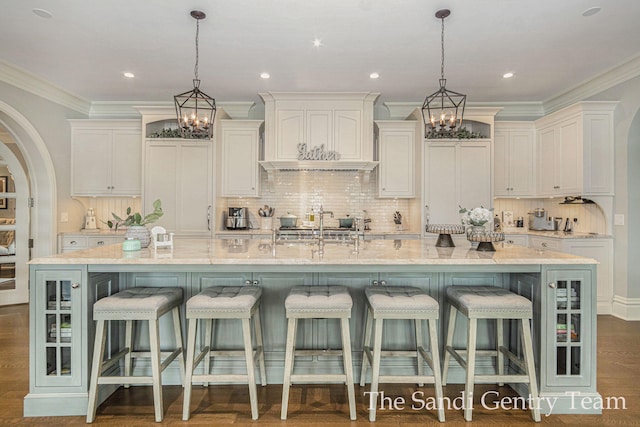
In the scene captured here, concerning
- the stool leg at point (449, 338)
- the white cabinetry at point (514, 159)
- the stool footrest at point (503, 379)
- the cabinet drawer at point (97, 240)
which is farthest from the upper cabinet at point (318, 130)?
the stool footrest at point (503, 379)

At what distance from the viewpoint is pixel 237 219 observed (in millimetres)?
5086

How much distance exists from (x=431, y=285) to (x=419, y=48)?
234 cm

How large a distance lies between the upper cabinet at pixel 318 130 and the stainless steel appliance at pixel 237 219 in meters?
0.88

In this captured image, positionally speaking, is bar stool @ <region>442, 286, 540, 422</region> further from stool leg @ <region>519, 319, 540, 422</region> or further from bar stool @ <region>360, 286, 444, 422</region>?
bar stool @ <region>360, 286, 444, 422</region>

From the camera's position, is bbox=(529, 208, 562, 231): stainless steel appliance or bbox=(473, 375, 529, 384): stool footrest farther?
bbox=(529, 208, 562, 231): stainless steel appliance

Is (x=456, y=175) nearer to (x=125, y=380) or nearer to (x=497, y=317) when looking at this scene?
(x=497, y=317)

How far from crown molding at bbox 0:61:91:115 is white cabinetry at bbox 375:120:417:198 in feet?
13.6

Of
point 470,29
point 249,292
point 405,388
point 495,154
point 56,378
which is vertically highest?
point 470,29

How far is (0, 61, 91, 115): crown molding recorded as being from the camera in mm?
3953

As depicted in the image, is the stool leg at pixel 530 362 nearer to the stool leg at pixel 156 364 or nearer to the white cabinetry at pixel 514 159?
the stool leg at pixel 156 364

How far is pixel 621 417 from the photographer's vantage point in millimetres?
2148

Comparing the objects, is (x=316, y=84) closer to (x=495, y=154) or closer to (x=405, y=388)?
(x=495, y=154)

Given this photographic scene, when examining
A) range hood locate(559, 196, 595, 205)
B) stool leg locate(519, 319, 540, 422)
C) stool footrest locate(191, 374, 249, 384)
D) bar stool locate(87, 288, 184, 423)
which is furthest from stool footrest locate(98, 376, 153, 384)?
range hood locate(559, 196, 595, 205)

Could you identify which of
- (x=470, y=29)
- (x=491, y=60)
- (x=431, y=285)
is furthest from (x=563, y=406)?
(x=491, y=60)
